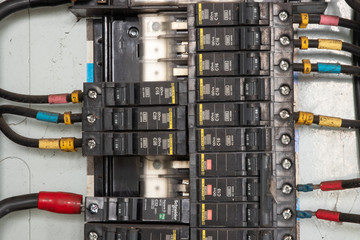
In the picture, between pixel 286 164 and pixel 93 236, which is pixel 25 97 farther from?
pixel 286 164

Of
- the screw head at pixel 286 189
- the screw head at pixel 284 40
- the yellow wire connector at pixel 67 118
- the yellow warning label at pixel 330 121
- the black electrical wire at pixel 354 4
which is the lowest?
the screw head at pixel 286 189

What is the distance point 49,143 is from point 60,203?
0.84ft

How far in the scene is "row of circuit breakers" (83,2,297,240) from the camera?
2.03 m

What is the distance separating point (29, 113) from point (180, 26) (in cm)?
74

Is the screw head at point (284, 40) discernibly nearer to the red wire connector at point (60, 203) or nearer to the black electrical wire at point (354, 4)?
the black electrical wire at point (354, 4)

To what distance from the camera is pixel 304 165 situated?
2271 millimetres

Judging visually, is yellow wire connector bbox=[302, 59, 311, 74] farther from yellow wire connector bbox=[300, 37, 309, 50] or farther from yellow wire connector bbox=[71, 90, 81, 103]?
yellow wire connector bbox=[71, 90, 81, 103]

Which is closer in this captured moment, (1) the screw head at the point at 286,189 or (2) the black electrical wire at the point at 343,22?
(1) the screw head at the point at 286,189

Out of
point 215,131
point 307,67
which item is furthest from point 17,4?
point 307,67

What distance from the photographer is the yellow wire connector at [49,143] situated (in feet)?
7.15

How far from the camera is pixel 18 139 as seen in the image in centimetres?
222

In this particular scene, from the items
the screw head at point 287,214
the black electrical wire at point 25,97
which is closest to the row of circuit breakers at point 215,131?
the screw head at point 287,214

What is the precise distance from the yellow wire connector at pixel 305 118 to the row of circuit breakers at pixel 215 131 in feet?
0.33

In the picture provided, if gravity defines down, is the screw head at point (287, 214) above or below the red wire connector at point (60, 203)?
→ below
